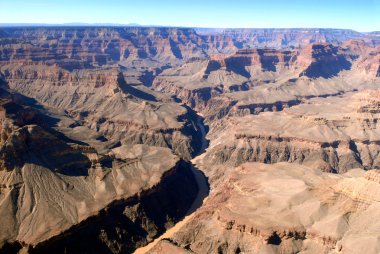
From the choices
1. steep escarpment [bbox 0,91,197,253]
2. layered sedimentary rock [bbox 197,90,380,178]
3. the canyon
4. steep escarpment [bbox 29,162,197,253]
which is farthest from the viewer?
layered sedimentary rock [bbox 197,90,380,178]

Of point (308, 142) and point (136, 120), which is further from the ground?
point (308, 142)

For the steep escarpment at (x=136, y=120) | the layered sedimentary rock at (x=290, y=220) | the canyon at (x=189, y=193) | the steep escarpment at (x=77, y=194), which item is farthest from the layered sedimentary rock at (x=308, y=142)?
the layered sedimentary rock at (x=290, y=220)

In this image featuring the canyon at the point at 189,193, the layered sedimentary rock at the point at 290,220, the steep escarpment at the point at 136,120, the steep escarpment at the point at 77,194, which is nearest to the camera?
the layered sedimentary rock at the point at 290,220

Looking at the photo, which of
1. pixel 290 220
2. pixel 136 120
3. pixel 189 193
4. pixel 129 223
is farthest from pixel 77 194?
pixel 136 120

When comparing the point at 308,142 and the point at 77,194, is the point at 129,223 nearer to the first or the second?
the point at 77,194

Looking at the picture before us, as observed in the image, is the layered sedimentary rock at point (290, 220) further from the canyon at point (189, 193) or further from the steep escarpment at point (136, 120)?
the steep escarpment at point (136, 120)

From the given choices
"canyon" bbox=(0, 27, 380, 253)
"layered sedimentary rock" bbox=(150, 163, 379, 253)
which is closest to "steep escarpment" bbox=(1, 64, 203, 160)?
"canyon" bbox=(0, 27, 380, 253)

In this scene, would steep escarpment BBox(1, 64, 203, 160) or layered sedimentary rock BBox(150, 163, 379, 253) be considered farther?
steep escarpment BBox(1, 64, 203, 160)

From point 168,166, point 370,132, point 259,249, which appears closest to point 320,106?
point 370,132

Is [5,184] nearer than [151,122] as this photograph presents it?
Yes

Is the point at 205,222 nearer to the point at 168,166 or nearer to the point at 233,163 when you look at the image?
the point at 168,166

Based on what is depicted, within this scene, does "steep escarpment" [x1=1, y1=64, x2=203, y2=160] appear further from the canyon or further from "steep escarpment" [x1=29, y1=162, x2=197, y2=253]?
"steep escarpment" [x1=29, y1=162, x2=197, y2=253]
